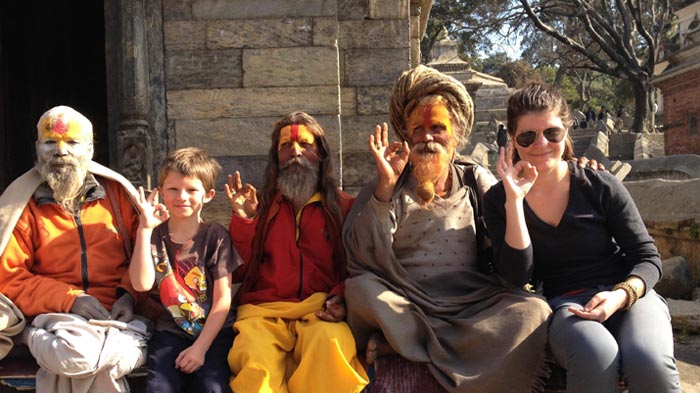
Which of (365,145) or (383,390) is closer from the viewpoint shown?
(383,390)

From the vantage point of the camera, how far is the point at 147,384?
3.12 meters

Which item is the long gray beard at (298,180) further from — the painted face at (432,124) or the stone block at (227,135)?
the stone block at (227,135)

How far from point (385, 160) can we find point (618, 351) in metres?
1.33

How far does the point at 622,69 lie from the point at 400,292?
23774 mm

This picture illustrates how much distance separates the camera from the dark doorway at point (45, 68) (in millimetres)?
7539

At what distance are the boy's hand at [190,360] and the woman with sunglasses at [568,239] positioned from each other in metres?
1.42

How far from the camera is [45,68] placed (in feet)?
26.3

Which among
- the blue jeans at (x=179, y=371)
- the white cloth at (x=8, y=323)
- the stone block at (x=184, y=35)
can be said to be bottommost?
the blue jeans at (x=179, y=371)

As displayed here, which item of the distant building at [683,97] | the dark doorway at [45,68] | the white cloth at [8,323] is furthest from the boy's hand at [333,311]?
the distant building at [683,97]

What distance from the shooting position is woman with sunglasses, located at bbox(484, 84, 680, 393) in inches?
119

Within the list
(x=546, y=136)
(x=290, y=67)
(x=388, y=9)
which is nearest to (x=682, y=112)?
(x=388, y=9)

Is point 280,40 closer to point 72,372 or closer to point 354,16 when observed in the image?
point 354,16

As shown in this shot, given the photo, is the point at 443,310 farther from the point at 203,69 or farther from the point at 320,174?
the point at 203,69

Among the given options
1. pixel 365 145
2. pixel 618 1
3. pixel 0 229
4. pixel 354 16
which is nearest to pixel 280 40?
pixel 354 16
